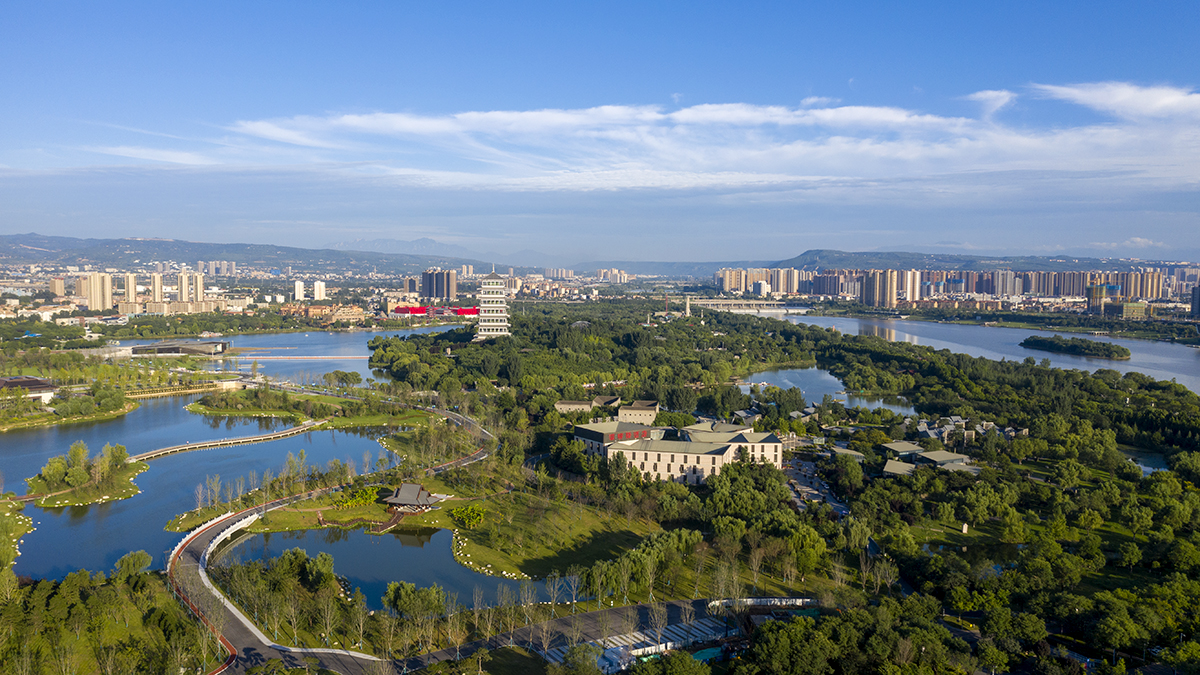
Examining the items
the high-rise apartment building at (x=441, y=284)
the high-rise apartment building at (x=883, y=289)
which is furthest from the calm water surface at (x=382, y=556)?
the high-rise apartment building at (x=883, y=289)

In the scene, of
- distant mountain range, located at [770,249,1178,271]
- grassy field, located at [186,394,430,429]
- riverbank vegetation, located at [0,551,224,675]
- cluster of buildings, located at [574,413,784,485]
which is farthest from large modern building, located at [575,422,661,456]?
distant mountain range, located at [770,249,1178,271]

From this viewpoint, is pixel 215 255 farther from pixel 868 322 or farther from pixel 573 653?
pixel 573 653

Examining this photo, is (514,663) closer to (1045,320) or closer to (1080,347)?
(1080,347)

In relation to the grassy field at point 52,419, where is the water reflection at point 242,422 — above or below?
below

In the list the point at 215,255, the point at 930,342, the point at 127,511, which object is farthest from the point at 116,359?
the point at 215,255

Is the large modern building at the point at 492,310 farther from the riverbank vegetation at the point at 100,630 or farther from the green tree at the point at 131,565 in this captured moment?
the riverbank vegetation at the point at 100,630

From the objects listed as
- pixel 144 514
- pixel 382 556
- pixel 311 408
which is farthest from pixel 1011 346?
pixel 144 514
